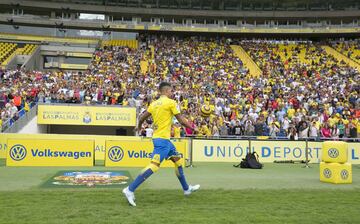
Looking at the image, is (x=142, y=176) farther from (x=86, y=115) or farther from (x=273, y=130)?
(x=86, y=115)

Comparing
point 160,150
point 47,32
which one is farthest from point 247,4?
point 160,150

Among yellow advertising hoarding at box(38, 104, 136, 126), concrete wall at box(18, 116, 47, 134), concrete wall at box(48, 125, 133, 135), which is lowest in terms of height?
concrete wall at box(48, 125, 133, 135)

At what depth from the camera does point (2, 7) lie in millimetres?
44906

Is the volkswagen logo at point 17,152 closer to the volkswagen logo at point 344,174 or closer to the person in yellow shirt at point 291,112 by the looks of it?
the volkswagen logo at point 344,174

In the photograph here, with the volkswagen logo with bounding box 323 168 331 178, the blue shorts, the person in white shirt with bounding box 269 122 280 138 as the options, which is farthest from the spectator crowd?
the blue shorts

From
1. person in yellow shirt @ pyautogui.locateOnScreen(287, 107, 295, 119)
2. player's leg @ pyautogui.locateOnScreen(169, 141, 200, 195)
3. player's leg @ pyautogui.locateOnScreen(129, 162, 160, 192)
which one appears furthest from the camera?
person in yellow shirt @ pyautogui.locateOnScreen(287, 107, 295, 119)

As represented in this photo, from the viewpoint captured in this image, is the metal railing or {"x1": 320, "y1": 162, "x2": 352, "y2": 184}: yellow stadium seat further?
the metal railing

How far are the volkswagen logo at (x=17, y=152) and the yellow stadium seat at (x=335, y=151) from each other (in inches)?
403

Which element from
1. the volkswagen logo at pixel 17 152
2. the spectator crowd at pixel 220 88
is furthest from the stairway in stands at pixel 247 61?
the volkswagen logo at pixel 17 152

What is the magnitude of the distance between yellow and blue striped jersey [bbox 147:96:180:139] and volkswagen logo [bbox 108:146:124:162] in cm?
752

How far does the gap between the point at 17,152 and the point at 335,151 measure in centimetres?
1065

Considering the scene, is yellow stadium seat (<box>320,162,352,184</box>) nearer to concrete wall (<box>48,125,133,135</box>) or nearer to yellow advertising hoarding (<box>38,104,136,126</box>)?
yellow advertising hoarding (<box>38,104,136,126</box>)

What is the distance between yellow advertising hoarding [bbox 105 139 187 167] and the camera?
47.8ft

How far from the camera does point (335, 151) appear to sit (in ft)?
34.5
